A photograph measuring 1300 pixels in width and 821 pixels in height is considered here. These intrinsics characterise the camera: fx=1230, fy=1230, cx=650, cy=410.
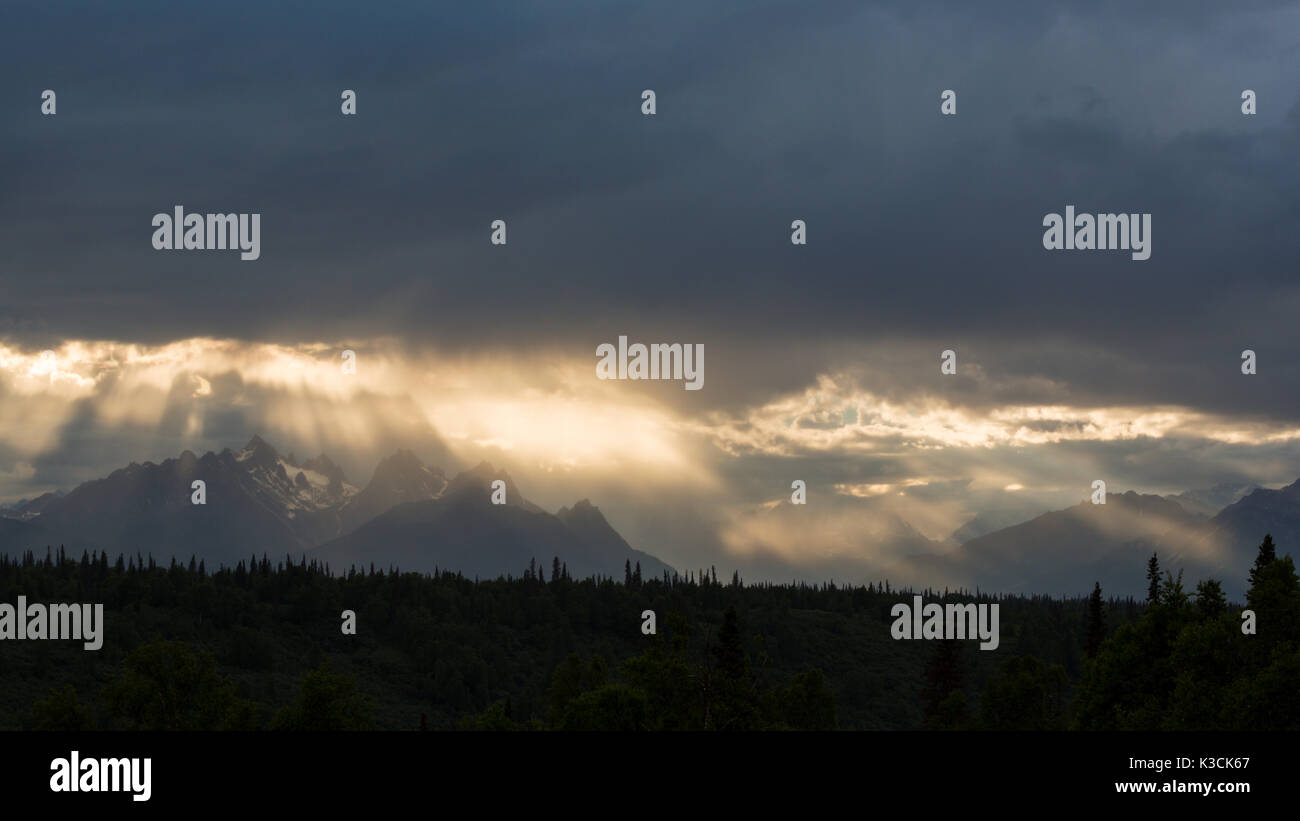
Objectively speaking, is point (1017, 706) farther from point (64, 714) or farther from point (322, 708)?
point (64, 714)

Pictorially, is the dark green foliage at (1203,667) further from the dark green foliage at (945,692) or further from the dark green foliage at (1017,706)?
the dark green foliage at (945,692)

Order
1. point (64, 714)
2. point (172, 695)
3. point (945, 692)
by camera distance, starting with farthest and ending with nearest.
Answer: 1. point (945, 692)
2. point (172, 695)
3. point (64, 714)

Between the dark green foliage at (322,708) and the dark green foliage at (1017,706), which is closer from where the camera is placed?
the dark green foliage at (322,708)

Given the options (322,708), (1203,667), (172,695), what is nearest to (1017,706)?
(1203,667)

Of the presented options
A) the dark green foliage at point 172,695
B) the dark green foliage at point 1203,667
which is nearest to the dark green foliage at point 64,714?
the dark green foliage at point 172,695

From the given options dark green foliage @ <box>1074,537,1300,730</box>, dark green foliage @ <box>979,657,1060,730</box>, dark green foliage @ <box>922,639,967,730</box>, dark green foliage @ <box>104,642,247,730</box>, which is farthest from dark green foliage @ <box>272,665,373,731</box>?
dark green foliage @ <box>922,639,967,730</box>

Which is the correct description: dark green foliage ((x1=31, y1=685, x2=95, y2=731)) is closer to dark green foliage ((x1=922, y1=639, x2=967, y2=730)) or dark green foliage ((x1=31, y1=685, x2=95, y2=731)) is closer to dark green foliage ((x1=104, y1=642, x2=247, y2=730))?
dark green foliage ((x1=104, y1=642, x2=247, y2=730))

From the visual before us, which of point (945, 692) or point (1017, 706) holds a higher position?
point (1017, 706)

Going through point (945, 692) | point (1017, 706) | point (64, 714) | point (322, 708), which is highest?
point (322, 708)

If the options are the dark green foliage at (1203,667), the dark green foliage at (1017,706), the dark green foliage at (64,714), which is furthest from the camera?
the dark green foliage at (1017,706)
